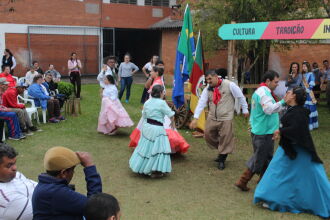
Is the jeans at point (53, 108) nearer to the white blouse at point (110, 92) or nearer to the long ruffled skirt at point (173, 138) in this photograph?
the white blouse at point (110, 92)

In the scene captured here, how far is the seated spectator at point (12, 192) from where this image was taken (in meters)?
2.92

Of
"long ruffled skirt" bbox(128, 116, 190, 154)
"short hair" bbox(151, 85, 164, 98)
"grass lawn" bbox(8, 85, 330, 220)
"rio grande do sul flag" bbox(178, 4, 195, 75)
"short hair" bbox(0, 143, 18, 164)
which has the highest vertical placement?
"rio grande do sul flag" bbox(178, 4, 195, 75)

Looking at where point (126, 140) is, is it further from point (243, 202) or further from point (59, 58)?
point (59, 58)

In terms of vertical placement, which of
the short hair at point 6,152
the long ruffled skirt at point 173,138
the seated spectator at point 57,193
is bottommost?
the long ruffled skirt at point 173,138

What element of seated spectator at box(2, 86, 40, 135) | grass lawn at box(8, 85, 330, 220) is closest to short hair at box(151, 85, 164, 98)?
grass lawn at box(8, 85, 330, 220)

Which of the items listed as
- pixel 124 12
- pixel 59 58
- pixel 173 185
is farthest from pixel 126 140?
pixel 124 12

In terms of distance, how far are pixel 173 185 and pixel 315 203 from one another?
221cm

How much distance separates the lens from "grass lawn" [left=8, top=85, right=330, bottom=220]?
521cm

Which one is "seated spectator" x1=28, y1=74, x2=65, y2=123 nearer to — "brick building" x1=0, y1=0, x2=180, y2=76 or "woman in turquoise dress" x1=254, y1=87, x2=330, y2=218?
"woman in turquoise dress" x1=254, y1=87, x2=330, y2=218

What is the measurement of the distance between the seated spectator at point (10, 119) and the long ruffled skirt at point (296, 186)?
603 centimetres

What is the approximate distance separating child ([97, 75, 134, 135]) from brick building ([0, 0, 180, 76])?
511 inches

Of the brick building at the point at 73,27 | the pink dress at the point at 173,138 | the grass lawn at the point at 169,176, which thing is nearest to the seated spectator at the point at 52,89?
the grass lawn at the point at 169,176

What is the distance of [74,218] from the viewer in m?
2.77

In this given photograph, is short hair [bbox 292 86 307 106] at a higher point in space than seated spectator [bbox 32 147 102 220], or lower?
higher
